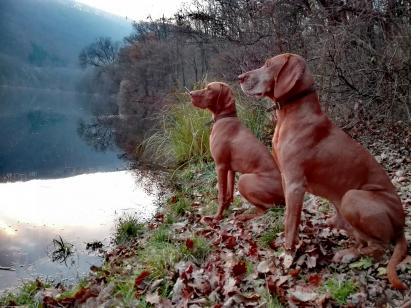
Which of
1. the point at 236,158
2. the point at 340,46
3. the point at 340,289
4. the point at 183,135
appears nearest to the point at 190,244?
the point at 236,158

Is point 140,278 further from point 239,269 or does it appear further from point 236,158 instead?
point 236,158

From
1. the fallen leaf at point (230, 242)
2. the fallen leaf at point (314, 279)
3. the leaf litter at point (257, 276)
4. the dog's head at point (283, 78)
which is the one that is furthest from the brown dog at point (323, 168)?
the fallen leaf at point (230, 242)

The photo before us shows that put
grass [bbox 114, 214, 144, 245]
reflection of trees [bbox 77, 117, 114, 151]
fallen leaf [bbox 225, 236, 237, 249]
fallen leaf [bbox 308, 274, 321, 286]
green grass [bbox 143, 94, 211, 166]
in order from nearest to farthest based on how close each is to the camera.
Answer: fallen leaf [bbox 308, 274, 321, 286] < fallen leaf [bbox 225, 236, 237, 249] < grass [bbox 114, 214, 144, 245] < green grass [bbox 143, 94, 211, 166] < reflection of trees [bbox 77, 117, 114, 151]

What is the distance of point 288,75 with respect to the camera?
3.92 m

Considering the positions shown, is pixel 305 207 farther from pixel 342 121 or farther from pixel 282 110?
pixel 342 121

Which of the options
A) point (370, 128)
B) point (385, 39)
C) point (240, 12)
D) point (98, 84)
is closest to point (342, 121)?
point (370, 128)

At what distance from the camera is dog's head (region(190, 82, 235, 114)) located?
20.0ft

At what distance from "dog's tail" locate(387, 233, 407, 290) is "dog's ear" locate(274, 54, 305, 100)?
155 cm

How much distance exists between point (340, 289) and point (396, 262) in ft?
1.52

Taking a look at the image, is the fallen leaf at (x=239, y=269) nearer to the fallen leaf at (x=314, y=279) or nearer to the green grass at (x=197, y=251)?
the fallen leaf at (x=314, y=279)

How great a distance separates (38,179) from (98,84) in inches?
3800

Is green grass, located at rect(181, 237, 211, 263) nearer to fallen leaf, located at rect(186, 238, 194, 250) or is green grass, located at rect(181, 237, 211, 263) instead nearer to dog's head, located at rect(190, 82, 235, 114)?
fallen leaf, located at rect(186, 238, 194, 250)

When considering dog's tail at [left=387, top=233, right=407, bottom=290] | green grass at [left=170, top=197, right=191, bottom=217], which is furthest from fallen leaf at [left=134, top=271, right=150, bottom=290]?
green grass at [left=170, top=197, right=191, bottom=217]

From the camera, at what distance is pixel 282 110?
408cm
